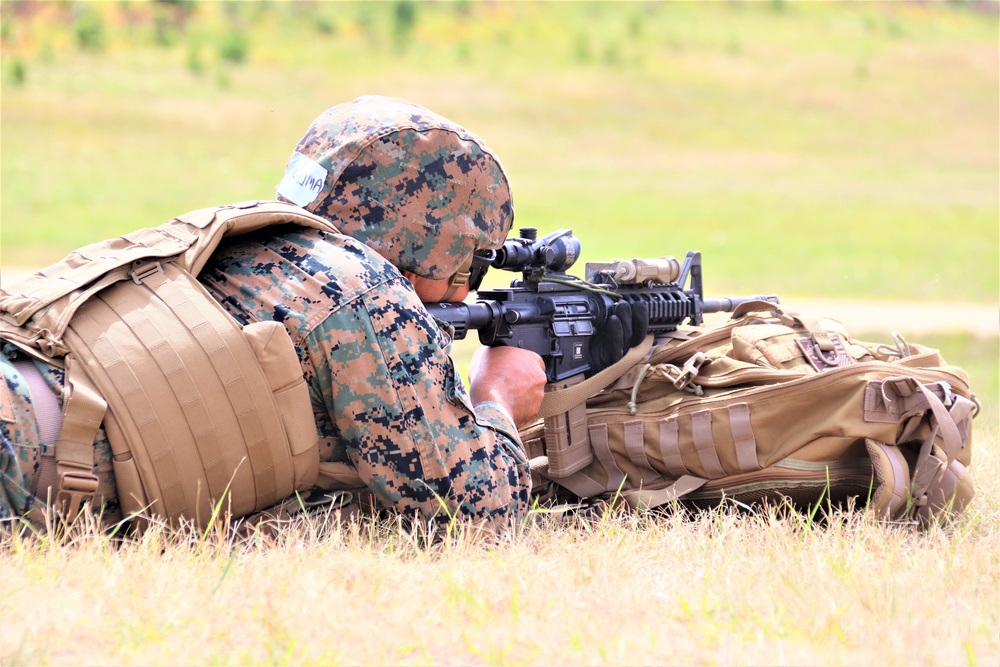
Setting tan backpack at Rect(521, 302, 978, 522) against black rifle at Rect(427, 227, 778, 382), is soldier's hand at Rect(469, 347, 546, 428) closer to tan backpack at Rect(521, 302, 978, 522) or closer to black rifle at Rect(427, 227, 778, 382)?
black rifle at Rect(427, 227, 778, 382)

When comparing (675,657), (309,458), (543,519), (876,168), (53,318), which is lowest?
(876,168)

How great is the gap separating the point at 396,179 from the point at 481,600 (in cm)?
131

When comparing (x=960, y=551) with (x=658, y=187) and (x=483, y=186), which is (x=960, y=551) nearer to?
(x=483, y=186)

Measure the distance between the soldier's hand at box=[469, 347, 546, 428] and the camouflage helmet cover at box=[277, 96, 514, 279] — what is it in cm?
43

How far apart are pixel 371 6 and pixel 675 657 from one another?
3688 cm

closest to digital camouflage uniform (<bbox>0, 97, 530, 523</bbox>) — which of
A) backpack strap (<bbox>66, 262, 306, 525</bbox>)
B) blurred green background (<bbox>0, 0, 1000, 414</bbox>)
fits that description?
backpack strap (<bbox>66, 262, 306, 525</bbox>)

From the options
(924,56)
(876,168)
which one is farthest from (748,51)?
(876,168)

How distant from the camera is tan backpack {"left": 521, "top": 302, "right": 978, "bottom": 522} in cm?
363

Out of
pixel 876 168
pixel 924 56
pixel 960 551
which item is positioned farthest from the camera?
pixel 924 56

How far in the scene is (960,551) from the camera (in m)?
3.21

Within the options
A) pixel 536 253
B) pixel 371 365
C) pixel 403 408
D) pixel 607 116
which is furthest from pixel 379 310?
pixel 607 116

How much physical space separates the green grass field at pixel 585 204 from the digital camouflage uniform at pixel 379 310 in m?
0.19

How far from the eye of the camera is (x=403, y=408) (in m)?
2.96

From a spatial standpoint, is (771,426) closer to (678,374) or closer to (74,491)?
(678,374)
